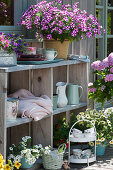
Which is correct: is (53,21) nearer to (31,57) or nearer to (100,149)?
(31,57)

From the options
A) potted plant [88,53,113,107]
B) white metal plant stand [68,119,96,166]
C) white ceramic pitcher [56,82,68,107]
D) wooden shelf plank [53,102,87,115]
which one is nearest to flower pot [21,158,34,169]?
white metal plant stand [68,119,96,166]

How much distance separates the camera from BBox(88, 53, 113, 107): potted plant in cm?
447

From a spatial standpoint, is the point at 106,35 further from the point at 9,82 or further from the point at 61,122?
the point at 9,82

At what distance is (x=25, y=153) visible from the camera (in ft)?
12.1

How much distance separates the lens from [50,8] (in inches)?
160

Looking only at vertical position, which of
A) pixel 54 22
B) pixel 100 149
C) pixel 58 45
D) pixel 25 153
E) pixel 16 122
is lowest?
pixel 100 149

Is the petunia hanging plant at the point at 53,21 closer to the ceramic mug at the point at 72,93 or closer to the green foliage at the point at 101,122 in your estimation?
the ceramic mug at the point at 72,93

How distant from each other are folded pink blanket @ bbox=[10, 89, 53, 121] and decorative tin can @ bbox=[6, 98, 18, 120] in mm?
120

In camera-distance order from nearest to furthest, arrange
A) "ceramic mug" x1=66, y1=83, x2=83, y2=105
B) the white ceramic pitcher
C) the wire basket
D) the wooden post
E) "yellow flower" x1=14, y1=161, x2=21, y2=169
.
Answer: the wooden post < "yellow flower" x1=14, y1=161, x2=21, y2=169 < the wire basket < the white ceramic pitcher < "ceramic mug" x1=66, y1=83, x2=83, y2=105

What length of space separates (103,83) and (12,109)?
1.33 metres

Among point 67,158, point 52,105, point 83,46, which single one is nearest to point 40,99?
point 52,105

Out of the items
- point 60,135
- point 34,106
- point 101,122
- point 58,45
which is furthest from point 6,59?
point 101,122

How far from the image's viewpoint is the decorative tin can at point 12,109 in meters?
3.53

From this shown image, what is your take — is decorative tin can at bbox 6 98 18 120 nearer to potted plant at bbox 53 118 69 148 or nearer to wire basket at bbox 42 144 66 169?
wire basket at bbox 42 144 66 169
